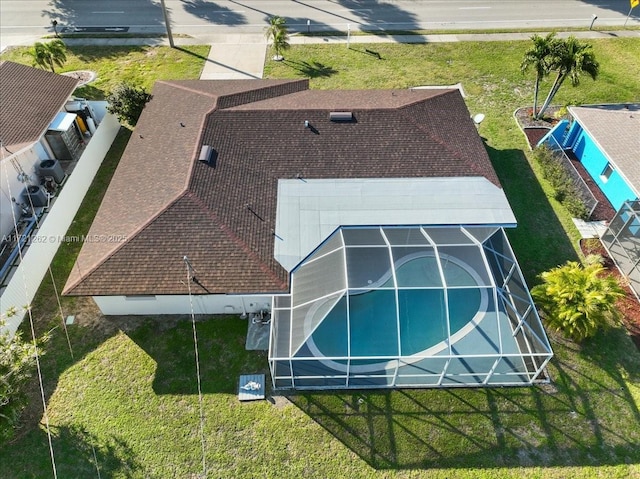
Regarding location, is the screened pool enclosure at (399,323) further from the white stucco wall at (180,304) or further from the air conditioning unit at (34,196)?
the air conditioning unit at (34,196)

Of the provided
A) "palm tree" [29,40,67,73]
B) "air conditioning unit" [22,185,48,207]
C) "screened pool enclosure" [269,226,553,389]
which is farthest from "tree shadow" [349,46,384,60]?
"air conditioning unit" [22,185,48,207]

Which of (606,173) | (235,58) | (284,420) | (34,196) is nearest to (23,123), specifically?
(34,196)

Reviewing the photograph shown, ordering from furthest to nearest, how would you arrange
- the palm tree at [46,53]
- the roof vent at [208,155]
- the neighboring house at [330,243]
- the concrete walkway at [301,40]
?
the concrete walkway at [301,40] < the palm tree at [46,53] < the roof vent at [208,155] < the neighboring house at [330,243]

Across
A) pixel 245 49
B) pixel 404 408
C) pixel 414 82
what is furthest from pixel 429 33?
pixel 404 408

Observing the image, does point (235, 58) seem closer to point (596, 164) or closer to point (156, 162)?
point (156, 162)

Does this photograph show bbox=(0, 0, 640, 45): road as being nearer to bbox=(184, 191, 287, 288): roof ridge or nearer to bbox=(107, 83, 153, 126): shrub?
bbox=(107, 83, 153, 126): shrub

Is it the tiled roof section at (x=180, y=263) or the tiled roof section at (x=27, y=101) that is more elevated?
the tiled roof section at (x=27, y=101)

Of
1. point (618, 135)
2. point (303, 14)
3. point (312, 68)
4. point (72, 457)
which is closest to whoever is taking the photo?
point (72, 457)

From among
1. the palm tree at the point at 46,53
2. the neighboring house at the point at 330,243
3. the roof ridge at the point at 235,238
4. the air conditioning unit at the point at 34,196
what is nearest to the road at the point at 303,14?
the palm tree at the point at 46,53
